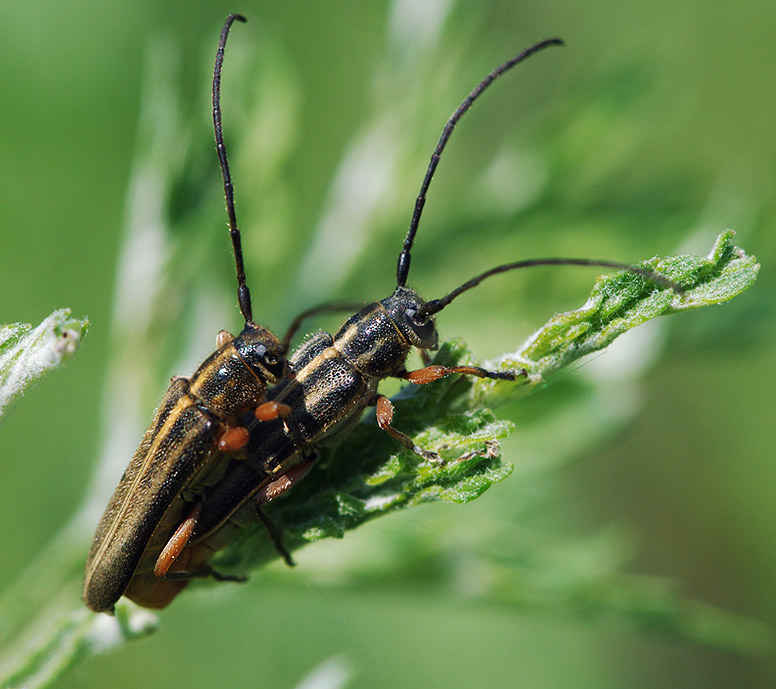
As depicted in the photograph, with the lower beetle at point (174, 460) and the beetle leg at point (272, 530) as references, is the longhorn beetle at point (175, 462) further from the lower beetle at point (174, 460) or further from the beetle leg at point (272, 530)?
the beetle leg at point (272, 530)

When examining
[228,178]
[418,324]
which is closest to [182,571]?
[418,324]

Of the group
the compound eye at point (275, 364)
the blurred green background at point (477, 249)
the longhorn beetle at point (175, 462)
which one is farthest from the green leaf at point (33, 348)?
the blurred green background at point (477, 249)

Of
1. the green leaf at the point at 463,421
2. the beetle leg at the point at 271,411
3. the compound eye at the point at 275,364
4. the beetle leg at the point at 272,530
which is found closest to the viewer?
the green leaf at the point at 463,421

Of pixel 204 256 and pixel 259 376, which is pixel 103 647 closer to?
pixel 259 376

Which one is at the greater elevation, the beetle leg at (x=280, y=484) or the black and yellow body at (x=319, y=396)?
the black and yellow body at (x=319, y=396)

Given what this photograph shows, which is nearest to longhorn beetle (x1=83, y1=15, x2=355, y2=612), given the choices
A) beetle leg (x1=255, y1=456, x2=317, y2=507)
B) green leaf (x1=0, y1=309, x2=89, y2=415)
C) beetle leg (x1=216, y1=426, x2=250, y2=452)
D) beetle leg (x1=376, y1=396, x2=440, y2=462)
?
beetle leg (x1=216, y1=426, x2=250, y2=452)

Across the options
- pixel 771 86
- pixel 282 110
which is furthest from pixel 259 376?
pixel 771 86

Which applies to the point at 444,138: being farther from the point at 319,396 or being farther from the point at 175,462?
the point at 175,462
